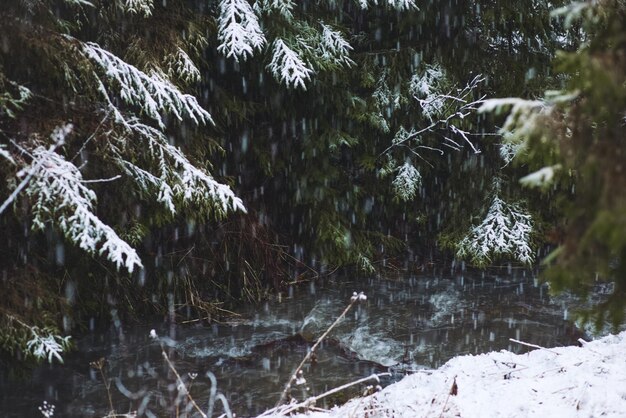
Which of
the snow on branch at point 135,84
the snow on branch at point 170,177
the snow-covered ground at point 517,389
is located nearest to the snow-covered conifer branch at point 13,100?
the snow on branch at point 135,84

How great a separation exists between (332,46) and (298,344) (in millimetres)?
2941

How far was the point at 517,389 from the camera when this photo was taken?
10.8ft

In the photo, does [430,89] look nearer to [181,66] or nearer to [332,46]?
[332,46]

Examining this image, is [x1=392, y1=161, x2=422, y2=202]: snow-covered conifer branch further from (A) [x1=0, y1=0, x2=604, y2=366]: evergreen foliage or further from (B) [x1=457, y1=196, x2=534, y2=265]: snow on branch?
(B) [x1=457, y1=196, x2=534, y2=265]: snow on branch

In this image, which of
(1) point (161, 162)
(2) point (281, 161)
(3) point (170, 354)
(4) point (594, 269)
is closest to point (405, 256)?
(2) point (281, 161)

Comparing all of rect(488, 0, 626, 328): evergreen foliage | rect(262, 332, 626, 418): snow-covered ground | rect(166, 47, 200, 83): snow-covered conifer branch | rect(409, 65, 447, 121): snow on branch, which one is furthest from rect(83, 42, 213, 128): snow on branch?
rect(409, 65, 447, 121): snow on branch

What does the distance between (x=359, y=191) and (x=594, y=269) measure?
5.28 meters

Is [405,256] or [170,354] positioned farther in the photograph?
[405,256]

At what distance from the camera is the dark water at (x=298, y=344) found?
4371mm

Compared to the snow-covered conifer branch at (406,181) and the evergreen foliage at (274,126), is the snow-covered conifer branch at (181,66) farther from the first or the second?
the snow-covered conifer branch at (406,181)

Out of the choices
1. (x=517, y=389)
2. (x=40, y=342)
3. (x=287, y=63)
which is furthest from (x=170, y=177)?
(x=517, y=389)

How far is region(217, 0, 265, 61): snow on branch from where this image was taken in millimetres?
4734

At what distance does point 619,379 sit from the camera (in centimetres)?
313

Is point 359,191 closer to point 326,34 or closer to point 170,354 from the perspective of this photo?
point 326,34
